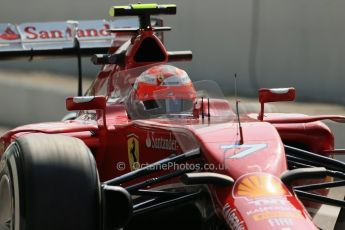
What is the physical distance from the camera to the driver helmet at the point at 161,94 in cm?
575

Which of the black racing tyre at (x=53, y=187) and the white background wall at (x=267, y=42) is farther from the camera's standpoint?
the white background wall at (x=267, y=42)

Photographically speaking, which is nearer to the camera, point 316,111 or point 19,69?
point 316,111

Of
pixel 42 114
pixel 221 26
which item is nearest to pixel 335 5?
pixel 221 26

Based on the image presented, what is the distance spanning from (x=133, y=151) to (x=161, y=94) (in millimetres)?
545

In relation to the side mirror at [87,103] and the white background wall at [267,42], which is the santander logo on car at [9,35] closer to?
the side mirror at [87,103]

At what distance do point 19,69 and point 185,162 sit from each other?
12.6 m

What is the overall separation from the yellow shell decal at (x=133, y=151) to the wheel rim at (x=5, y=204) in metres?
0.99

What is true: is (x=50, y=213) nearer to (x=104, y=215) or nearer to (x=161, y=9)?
(x=104, y=215)

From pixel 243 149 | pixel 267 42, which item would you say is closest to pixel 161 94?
pixel 243 149

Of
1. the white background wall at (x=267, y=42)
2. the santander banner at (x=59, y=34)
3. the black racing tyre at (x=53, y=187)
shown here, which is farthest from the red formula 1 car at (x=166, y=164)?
the white background wall at (x=267, y=42)

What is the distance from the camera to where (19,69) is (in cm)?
1712

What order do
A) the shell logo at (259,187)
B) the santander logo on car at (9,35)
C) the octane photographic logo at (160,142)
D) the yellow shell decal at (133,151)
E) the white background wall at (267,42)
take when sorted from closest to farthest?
the shell logo at (259,187)
the octane photographic logo at (160,142)
the yellow shell decal at (133,151)
the santander logo on car at (9,35)
the white background wall at (267,42)

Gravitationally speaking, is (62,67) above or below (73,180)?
below

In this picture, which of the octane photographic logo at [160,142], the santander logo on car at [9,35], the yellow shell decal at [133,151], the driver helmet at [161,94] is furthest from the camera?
the santander logo on car at [9,35]
